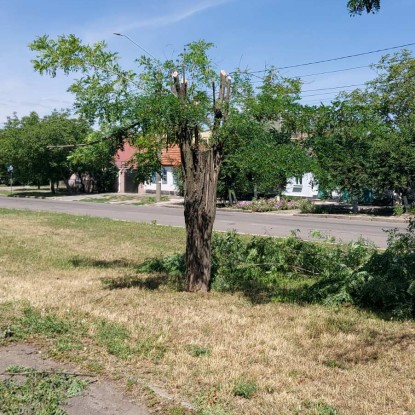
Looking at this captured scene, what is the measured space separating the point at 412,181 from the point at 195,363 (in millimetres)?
20379

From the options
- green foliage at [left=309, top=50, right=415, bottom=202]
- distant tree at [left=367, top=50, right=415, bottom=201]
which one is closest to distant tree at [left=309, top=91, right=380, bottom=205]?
green foliage at [left=309, top=50, right=415, bottom=202]

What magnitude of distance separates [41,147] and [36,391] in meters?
37.6

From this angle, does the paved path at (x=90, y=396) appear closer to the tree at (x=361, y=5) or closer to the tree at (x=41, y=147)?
the tree at (x=361, y=5)

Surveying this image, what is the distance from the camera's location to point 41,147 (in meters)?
39.4

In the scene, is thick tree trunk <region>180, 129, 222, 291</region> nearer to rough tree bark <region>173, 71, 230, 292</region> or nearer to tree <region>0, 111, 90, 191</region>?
rough tree bark <region>173, 71, 230, 292</region>

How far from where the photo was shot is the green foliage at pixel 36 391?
12.4 ft

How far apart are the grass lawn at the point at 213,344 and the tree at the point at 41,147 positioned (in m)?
33.5

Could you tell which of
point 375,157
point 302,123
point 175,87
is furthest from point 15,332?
point 375,157

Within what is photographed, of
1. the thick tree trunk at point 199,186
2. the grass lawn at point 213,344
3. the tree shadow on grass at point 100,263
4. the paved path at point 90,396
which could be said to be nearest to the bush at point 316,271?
the grass lawn at point 213,344

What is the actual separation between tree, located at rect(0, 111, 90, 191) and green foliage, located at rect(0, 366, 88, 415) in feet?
120

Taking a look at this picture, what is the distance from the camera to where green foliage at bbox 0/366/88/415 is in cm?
377

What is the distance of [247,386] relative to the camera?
4.13 meters

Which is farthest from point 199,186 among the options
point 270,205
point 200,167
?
point 270,205

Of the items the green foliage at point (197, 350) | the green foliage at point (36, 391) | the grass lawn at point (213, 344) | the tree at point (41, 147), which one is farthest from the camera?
the tree at point (41, 147)
